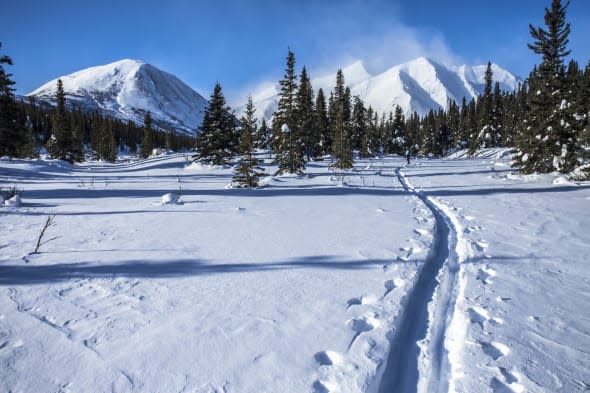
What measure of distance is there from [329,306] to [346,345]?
0.84m

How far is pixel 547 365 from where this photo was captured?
121 inches

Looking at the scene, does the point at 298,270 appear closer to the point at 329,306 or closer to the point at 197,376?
the point at 329,306

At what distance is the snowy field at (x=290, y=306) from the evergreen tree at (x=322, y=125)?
3558cm

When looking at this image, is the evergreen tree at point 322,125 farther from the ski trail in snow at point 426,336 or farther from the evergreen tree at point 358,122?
the ski trail in snow at point 426,336

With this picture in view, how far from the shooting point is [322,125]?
43.7 meters

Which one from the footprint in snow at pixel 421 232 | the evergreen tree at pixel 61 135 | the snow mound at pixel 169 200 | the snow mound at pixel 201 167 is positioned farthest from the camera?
the evergreen tree at pixel 61 135

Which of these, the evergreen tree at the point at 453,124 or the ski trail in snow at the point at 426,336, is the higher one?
the evergreen tree at the point at 453,124

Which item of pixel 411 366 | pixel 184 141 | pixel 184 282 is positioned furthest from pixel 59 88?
pixel 184 141

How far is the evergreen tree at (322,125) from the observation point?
1671 inches

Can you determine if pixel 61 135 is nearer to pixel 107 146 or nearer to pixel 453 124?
pixel 107 146

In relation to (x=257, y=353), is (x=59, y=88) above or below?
above

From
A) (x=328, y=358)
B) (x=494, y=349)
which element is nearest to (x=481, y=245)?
(x=494, y=349)

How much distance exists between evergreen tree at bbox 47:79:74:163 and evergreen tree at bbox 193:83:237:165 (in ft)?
82.9

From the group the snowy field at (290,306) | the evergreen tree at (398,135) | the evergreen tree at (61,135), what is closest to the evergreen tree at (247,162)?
the snowy field at (290,306)
